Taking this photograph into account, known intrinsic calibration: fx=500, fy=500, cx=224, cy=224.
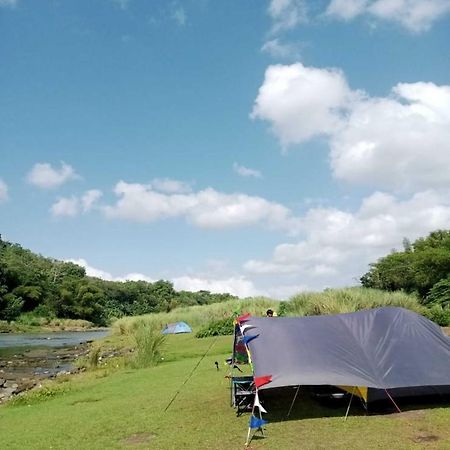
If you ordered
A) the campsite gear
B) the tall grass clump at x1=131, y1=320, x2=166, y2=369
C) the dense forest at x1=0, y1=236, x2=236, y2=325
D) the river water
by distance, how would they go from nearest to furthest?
1. the campsite gear
2. the tall grass clump at x1=131, y1=320, x2=166, y2=369
3. the river water
4. the dense forest at x1=0, y1=236, x2=236, y2=325

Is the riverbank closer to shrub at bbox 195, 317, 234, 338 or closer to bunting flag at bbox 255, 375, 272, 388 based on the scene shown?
shrub at bbox 195, 317, 234, 338

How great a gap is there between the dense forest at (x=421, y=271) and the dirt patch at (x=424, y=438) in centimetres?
2764

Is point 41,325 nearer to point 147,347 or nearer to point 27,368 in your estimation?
point 27,368

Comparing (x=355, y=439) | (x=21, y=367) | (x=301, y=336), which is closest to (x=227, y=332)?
(x=21, y=367)

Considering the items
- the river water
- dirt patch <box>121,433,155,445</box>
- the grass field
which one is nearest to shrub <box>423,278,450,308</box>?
the grass field

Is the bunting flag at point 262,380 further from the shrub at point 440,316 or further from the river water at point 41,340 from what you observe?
the river water at point 41,340

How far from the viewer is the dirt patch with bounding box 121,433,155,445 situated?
8.88 meters

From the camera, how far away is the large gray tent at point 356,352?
32.4 feet

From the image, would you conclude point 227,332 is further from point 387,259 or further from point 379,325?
point 387,259

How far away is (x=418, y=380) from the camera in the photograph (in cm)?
995

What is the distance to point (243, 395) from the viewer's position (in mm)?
10492

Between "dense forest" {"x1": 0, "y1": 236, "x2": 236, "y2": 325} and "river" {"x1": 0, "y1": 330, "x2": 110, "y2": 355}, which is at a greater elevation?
"dense forest" {"x1": 0, "y1": 236, "x2": 236, "y2": 325}

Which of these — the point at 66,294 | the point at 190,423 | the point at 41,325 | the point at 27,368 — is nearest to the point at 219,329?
the point at 27,368

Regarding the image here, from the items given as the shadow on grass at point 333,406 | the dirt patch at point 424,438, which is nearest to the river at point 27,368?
the shadow on grass at point 333,406
